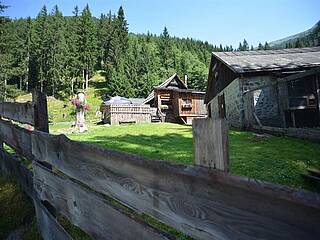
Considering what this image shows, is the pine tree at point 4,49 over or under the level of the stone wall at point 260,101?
over

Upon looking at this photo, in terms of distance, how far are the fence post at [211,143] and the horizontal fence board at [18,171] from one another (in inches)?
126

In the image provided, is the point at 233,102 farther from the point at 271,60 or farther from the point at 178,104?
the point at 178,104

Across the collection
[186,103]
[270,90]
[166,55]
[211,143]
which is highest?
[166,55]

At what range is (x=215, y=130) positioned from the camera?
4.36 ft

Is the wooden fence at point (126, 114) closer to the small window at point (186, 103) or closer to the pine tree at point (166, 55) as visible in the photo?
the small window at point (186, 103)

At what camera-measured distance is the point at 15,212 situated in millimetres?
4141

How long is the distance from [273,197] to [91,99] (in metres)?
72.0

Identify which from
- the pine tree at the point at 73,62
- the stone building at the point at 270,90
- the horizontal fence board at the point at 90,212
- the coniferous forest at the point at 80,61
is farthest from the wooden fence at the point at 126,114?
the pine tree at the point at 73,62

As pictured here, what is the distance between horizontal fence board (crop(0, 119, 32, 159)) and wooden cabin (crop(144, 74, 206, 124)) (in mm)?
32655

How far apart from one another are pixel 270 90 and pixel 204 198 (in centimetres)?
1703

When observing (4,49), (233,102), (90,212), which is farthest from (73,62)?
(90,212)

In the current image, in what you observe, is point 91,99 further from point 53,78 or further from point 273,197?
point 273,197

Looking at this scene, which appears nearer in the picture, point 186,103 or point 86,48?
point 186,103

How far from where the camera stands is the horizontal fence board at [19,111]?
3.84m
